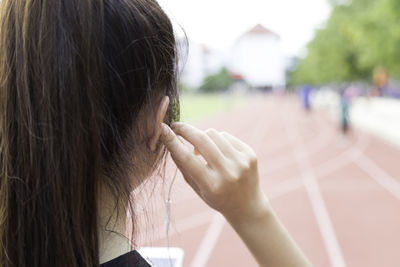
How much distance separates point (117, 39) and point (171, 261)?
1.84 ft

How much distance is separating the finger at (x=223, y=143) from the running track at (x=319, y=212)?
81cm

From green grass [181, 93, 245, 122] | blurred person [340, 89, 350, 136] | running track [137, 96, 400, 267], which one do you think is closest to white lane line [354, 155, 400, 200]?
running track [137, 96, 400, 267]

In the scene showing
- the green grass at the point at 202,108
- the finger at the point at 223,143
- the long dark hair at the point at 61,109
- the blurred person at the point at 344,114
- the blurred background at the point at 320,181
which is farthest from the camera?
the green grass at the point at 202,108

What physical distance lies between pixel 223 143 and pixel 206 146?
37 mm

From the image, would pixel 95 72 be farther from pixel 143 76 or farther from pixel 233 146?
pixel 233 146

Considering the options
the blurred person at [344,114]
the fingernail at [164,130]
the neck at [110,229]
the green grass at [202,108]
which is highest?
the fingernail at [164,130]

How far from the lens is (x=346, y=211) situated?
537cm

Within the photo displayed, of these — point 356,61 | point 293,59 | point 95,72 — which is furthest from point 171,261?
point 293,59

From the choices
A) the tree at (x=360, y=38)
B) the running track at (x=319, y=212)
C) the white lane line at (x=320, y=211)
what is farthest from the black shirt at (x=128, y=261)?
the tree at (x=360, y=38)

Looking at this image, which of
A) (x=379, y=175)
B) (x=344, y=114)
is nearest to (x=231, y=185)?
(x=379, y=175)

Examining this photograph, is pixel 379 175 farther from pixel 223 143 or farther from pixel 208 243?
pixel 223 143

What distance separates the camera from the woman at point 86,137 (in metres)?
0.73

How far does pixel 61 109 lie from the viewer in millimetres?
732

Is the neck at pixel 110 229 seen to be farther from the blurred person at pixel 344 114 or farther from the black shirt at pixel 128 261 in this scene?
the blurred person at pixel 344 114
